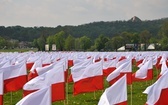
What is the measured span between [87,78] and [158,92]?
22.2 ft

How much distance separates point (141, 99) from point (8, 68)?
6510 millimetres

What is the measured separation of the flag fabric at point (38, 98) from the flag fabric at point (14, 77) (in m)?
8.54

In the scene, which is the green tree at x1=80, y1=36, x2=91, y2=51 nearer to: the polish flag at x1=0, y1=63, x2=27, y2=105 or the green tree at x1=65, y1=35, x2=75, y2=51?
the green tree at x1=65, y1=35, x2=75, y2=51

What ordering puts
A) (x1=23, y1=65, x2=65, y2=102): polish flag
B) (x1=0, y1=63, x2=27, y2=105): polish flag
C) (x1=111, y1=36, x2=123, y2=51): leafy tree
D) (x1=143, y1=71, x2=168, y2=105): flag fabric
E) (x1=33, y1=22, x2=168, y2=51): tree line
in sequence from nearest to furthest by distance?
(x1=143, y1=71, x2=168, y2=105): flag fabric → (x1=23, y1=65, x2=65, y2=102): polish flag → (x1=0, y1=63, x2=27, y2=105): polish flag → (x1=111, y1=36, x2=123, y2=51): leafy tree → (x1=33, y1=22, x2=168, y2=51): tree line

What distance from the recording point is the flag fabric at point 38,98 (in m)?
7.21

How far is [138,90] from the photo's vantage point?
22.0m

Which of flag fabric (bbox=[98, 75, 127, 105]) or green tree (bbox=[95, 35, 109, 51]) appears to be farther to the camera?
green tree (bbox=[95, 35, 109, 51])

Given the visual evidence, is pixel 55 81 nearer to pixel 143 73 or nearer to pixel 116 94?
pixel 116 94

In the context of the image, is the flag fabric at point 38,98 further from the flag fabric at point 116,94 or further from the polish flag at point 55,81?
the polish flag at point 55,81

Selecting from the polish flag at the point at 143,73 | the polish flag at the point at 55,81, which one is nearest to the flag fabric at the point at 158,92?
the polish flag at the point at 55,81

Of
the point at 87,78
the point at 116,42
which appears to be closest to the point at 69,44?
the point at 116,42

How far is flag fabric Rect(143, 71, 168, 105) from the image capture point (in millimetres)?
9102

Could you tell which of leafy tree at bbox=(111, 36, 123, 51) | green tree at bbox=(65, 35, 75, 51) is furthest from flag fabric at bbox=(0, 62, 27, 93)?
green tree at bbox=(65, 35, 75, 51)

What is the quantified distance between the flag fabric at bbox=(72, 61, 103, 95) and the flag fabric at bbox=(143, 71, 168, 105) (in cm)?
595
